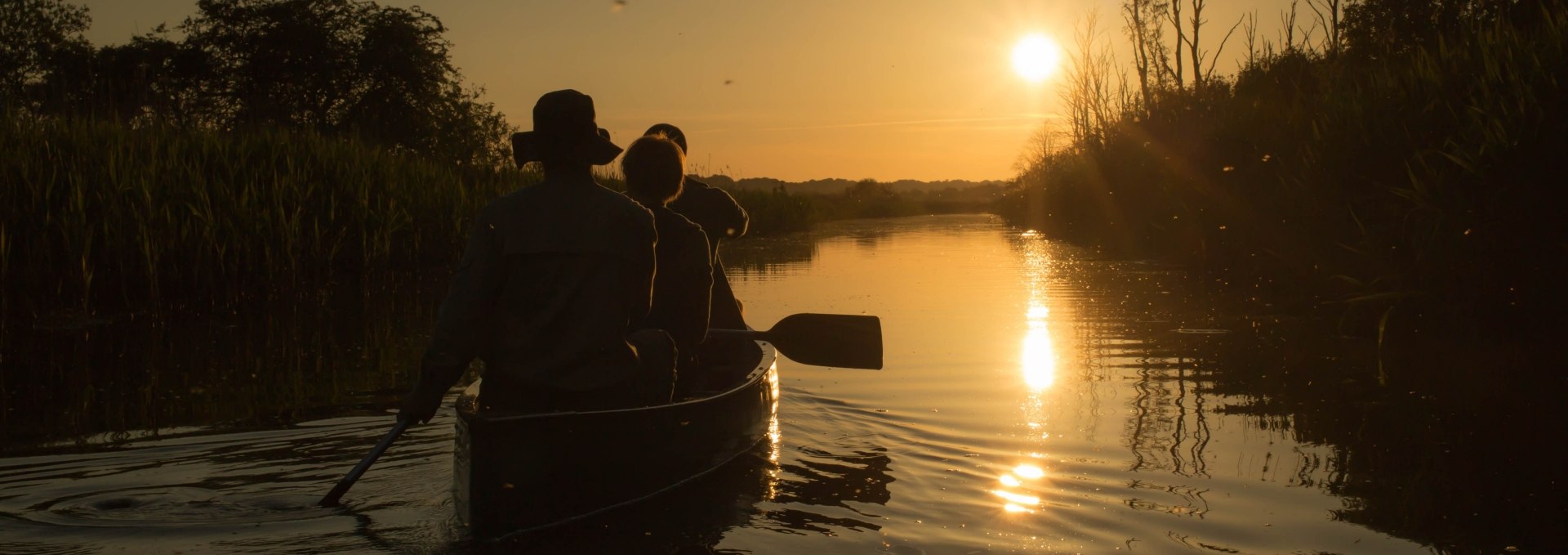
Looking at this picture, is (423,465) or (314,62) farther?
(314,62)

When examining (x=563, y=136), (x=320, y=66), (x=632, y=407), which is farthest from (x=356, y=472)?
(x=320, y=66)

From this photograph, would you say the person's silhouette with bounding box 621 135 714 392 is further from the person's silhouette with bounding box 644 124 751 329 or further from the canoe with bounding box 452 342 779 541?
the person's silhouette with bounding box 644 124 751 329

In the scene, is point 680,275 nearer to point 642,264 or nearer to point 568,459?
point 642,264

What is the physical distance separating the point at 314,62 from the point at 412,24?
3840 millimetres

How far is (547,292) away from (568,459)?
584 mm

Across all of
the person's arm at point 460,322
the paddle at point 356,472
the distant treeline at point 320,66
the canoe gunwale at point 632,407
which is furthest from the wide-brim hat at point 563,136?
the distant treeline at point 320,66

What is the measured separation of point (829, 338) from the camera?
6.68 meters

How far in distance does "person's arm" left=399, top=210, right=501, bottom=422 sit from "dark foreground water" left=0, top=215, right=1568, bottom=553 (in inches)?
21.0

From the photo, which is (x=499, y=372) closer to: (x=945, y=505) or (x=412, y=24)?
(x=945, y=505)

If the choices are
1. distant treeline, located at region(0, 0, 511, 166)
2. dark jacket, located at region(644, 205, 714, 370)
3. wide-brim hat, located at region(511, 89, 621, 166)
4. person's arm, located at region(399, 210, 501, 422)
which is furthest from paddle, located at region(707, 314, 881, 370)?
distant treeline, located at region(0, 0, 511, 166)

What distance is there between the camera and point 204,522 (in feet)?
14.5

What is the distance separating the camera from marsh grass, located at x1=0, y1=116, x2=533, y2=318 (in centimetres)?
934

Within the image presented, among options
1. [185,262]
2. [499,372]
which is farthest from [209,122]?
[499,372]

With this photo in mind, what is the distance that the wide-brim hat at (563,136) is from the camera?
13.7 feet
